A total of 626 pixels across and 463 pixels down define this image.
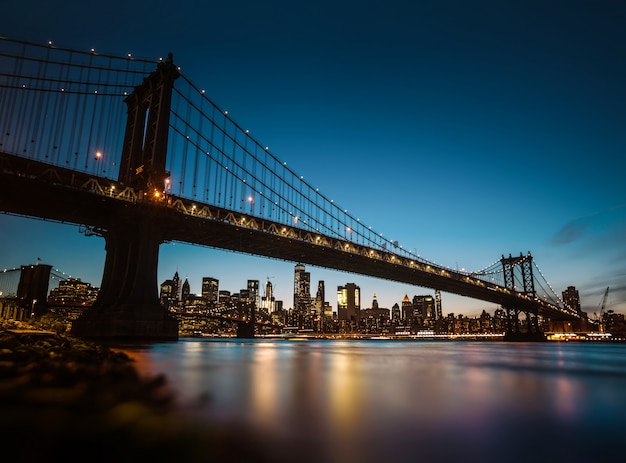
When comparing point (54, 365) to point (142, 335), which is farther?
point (142, 335)

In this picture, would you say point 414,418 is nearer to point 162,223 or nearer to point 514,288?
point 162,223

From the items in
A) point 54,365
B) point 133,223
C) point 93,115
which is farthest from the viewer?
point 93,115

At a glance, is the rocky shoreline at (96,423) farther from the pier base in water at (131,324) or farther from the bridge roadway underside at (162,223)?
the bridge roadway underside at (162,223)

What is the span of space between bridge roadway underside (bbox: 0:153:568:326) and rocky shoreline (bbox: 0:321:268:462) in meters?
31.5

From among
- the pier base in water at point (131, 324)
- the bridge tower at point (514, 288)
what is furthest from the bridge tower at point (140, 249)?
the bridge tower at point (514, 288)

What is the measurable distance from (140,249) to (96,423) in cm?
3417

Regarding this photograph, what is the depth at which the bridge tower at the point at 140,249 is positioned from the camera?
34156 millimetres

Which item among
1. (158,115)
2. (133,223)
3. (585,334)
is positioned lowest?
(585,334)

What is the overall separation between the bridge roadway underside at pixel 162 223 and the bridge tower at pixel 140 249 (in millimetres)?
524

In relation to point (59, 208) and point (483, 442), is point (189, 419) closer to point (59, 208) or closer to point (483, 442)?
point (483, 442)

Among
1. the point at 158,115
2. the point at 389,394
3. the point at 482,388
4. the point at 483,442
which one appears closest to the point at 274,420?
the point at 483,442

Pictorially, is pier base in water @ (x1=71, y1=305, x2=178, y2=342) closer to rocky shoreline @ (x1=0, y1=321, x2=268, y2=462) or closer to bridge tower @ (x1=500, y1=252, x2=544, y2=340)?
rocky shoreline @ (x1=0, y1=321, x2=268, y2=462)

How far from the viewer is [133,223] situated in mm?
37969

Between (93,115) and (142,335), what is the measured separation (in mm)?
26497
